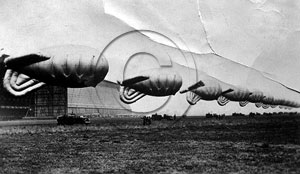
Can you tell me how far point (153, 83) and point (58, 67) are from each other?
7.24 metres

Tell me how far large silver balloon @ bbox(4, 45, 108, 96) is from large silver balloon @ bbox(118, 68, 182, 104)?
4.91m

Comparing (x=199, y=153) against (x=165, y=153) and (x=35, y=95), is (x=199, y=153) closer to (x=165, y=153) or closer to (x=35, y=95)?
(x=165, y=153)

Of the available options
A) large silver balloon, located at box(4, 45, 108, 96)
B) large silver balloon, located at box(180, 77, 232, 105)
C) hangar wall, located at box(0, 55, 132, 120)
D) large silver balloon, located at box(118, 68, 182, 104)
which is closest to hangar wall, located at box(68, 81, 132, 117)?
hangar wall, located at box(0, 55, 132, 120)

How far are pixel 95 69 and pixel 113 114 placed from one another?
85.9m

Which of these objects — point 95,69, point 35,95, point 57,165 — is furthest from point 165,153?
point 35,95

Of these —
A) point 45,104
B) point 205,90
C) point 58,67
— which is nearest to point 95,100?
point 45,104

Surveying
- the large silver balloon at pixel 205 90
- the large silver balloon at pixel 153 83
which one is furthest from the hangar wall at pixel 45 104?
the large silver balloon at pixel 153 83

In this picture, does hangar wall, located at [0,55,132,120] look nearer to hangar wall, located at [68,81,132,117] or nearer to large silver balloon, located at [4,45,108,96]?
hangar wall, located at [68,81,132,117]

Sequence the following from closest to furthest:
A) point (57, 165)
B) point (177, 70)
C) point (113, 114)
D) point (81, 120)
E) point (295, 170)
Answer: point (295, 170), point (57, 165), point (177, 70), point (81, 120), point (113, 114)

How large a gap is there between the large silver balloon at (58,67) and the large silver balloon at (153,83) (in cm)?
491

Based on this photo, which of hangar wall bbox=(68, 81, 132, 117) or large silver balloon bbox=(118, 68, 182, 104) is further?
hangar wall bbox=(68, 81, 132, 117)

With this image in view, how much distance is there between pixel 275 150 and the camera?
12.9 meters

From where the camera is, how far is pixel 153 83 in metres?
24.1

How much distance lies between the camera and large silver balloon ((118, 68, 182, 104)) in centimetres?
2417
